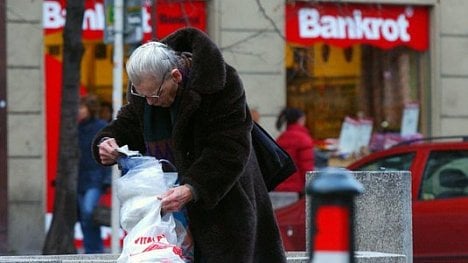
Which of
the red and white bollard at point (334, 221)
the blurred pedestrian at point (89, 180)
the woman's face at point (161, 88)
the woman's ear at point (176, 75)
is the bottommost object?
the blurred pedestrian at point (89, 180)

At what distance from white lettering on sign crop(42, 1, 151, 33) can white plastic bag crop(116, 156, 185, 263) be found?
33.9 ft

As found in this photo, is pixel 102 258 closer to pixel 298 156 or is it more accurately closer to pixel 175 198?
pixel 175 198

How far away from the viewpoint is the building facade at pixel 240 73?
15164 millimetres

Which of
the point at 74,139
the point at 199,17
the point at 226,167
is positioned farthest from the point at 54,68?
the point at 226,167

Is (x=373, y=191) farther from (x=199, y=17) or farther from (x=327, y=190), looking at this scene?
(x=199, y=17)

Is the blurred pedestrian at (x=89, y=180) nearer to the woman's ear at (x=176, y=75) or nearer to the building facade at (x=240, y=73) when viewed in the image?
the building facade at (x=240, y=73)

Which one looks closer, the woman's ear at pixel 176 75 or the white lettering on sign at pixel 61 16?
the woman's ear at pixel 176 75

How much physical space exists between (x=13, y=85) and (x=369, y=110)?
192 inches

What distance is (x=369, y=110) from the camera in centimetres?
1711

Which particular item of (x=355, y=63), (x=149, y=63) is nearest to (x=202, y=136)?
(x=149, y=63)

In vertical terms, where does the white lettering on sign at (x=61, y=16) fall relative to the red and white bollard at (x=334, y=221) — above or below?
above

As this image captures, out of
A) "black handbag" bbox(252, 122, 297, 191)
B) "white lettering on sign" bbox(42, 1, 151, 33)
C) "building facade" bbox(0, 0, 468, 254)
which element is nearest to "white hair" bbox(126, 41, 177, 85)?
"black handbag" bbox(252, 122, 297, 191)

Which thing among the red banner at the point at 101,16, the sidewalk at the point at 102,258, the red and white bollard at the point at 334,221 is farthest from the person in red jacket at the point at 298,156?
the red and white bollard at the point at 334,221

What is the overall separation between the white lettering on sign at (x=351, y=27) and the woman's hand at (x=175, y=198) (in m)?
11.7
